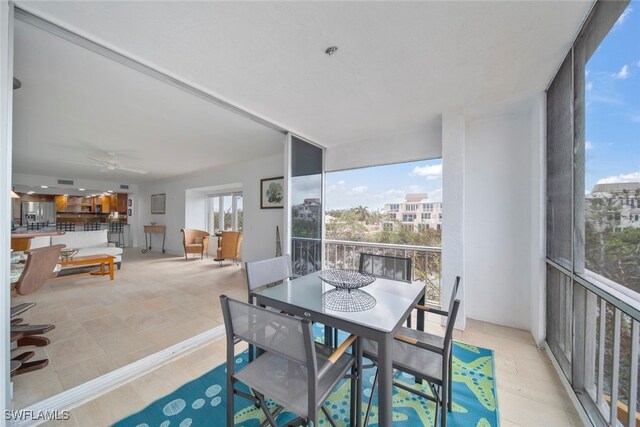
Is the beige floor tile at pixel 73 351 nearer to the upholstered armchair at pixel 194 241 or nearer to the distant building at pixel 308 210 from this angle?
the distant building at pixel 308 210

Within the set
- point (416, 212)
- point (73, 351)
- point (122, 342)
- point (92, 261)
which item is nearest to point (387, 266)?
point (416, 212)

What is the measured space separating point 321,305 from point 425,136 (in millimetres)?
2675

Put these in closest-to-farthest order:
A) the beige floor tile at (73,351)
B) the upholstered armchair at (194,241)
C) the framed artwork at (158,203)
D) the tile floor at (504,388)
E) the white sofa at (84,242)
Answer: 1. the tile floor at (504,388)
2. the beige floor tile at (73,351)
3. the white sofa at (84,242)
4. the upholstered armchair at (194,241)
5. the framed artwork at (158,203)

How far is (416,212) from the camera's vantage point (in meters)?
3.26

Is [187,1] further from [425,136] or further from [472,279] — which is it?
[472,279]

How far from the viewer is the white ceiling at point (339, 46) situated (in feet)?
4.27

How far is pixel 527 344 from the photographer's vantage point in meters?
2.20

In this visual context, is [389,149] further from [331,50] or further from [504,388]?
[504,388]

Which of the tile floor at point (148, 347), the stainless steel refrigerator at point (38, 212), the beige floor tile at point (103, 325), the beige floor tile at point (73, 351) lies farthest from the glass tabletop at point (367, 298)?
the stainless steel refrigerator at point (38, 212)

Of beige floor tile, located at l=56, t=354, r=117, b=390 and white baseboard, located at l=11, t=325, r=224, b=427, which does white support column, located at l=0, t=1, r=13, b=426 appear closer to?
white baseboard, located at l=11, t=325, r=224, b=427

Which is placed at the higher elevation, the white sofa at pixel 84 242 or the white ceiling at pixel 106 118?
the white ceiling at pixel 106 118

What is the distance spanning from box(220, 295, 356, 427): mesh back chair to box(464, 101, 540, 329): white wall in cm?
221

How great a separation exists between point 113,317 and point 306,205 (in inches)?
108

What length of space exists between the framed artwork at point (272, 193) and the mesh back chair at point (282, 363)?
3.50m
